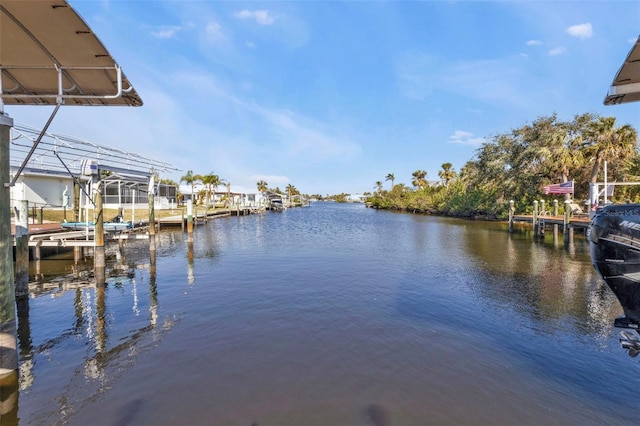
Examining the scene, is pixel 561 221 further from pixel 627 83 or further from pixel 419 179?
pixel 419 179

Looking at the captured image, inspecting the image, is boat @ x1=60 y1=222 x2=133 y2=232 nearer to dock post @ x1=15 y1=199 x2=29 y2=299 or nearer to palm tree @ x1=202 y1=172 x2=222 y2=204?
dock post @ x1=15 y1=199 x2=29 y2=299

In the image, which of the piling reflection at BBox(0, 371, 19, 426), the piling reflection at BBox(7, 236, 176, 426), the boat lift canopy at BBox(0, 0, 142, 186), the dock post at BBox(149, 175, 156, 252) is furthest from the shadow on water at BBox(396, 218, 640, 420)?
the dock post at BBox(149, 175, 156, 252)

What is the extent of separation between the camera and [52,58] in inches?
228

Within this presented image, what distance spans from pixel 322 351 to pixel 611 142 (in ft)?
117

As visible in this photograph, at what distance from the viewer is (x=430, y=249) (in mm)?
22094

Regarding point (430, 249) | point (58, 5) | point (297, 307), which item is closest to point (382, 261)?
point (430, 249)

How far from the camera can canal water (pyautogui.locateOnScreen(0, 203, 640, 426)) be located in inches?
205

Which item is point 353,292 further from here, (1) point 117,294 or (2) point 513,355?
(1) point 117,294

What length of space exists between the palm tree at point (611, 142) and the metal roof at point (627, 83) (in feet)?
94.8

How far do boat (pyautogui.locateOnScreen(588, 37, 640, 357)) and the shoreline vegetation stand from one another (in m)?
29.9

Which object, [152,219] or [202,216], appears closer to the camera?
[152,219]

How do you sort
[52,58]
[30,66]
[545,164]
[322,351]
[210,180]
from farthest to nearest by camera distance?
[210,180], [545,164], [322,351], [30,66], [52,58]

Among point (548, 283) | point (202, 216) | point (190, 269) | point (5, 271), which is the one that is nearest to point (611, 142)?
point (548, 283)

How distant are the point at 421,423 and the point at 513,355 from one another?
334 centimetres
